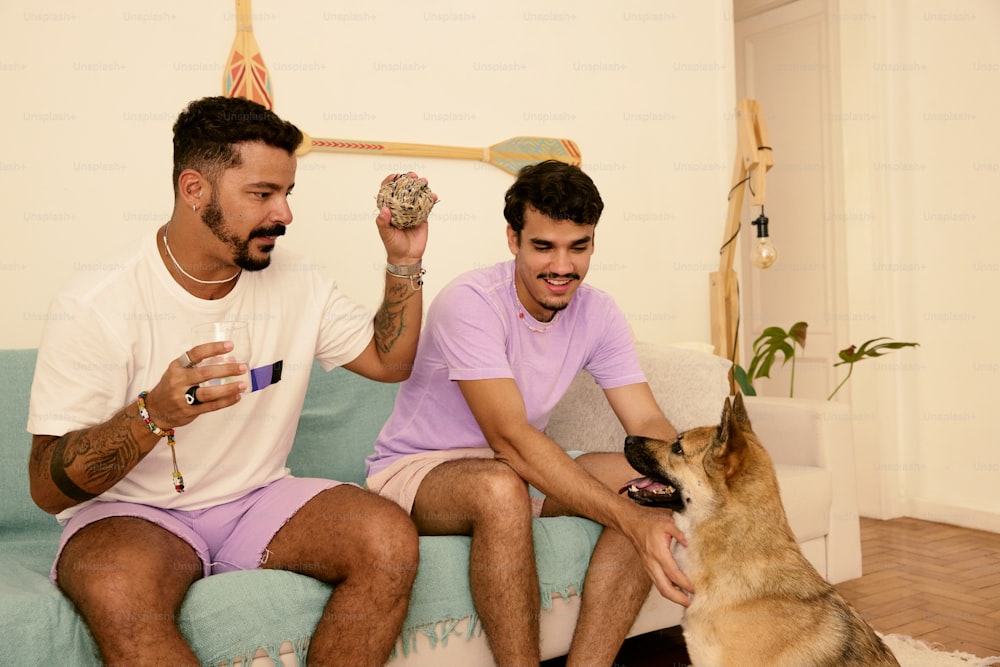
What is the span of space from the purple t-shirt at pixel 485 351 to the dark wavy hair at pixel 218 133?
59 cm

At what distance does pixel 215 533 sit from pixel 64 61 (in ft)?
5.46

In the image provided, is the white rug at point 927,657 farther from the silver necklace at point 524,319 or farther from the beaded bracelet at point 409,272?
the beaded bracelet at point 409,272

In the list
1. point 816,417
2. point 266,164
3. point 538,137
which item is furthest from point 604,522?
point 538,137

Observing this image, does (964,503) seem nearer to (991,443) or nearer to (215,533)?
(991,443)

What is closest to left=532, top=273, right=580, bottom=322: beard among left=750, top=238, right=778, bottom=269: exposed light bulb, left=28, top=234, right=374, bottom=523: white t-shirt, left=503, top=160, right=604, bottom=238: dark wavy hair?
left=503, top=160, right=604, bottom=238: dark wavy hair

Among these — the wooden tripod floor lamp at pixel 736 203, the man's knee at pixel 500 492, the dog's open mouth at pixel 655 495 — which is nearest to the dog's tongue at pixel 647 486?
the dog's open mouth at pixel 655 495

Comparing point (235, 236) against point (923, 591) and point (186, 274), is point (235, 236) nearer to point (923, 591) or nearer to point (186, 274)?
point (186, 274)

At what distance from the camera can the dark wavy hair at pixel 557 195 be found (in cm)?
212

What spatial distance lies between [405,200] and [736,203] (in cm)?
210

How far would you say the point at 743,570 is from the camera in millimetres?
1680

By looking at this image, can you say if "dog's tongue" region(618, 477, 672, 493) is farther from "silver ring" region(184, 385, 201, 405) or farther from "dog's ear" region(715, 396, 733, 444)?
"silver ring" region(184, 385, 201, 405)

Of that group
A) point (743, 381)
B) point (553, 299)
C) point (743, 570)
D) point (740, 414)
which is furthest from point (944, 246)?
point (743, 570)

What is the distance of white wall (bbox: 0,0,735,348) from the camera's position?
8.63 feet

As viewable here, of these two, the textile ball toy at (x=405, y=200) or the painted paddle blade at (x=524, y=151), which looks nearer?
the textile ball toy at (x=405, y=200)
